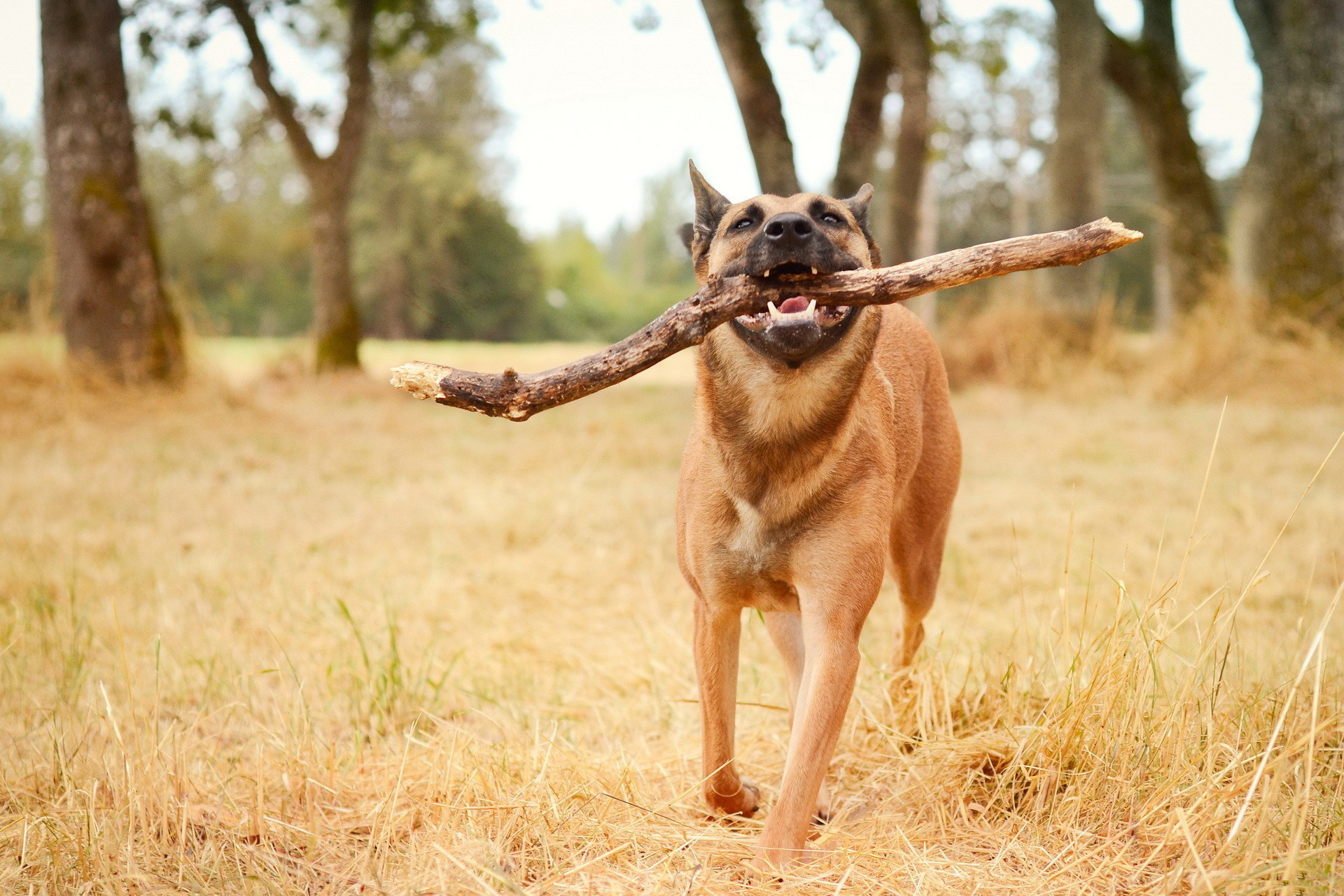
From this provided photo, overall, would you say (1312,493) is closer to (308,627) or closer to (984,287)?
(308,627)

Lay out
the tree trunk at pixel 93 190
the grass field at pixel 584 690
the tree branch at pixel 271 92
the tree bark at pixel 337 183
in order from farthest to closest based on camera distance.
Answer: the tree bark at pixel 337 183
the tree branch at pixel 271 92
the tree trunk at pixel 93 190
the grass field at pixel 584 690

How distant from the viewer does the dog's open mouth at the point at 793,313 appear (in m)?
2.34

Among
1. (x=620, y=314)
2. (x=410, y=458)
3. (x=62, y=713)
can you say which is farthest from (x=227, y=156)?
(x=620, y=314)

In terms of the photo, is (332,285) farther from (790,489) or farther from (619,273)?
(619,273)

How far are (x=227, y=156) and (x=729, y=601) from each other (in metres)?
15.1

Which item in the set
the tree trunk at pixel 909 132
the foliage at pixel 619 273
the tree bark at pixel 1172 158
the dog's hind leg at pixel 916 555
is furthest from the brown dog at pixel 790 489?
the foliage at pixel 619 273

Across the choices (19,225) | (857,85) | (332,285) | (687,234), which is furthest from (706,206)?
(19,225)

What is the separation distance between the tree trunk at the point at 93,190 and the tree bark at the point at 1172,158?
1147 cm

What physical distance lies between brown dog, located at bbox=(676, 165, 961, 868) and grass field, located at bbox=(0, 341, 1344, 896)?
259 millimetres

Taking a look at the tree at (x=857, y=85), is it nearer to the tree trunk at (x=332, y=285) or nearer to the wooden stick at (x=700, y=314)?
the wooden stick at (x=700, y=314)

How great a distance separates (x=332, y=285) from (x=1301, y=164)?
11.7m

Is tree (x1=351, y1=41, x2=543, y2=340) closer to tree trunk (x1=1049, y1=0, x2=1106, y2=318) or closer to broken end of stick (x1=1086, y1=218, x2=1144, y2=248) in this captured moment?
tree trunk (x1=1049, y1=0, x2=1106, y2=318)

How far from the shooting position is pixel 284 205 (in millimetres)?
49000

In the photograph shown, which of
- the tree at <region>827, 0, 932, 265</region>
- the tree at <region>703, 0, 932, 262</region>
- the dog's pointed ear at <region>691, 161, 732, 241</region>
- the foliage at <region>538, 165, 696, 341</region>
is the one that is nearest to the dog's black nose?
the dog's pointed ear at <region>691, 161, 732, 241</region>
